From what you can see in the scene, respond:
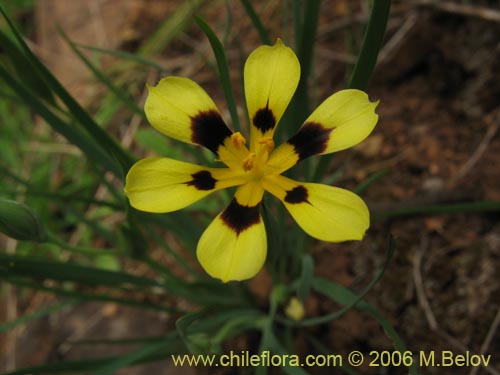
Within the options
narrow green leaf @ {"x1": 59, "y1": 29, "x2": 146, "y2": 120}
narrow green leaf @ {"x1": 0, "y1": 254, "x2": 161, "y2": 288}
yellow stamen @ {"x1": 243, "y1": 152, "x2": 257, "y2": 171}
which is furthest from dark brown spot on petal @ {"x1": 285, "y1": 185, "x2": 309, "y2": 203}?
narrow green leaf @ {"x1": 59, "y1": 29, "x2": 146, "y2": 120}

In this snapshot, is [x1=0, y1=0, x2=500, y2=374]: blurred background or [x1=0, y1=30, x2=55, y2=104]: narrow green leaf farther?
[x1=0, y1=0, x2=500, y2=374]: blurred background

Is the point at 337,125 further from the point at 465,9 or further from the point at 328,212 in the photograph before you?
the point at 465,9

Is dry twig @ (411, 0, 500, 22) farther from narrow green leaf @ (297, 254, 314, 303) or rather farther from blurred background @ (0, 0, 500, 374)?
narrow green leaf @ (297, 254, 314, 303)

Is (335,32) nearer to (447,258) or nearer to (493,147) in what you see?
(493,147)

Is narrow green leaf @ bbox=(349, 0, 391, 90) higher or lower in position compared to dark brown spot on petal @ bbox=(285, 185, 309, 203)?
higher

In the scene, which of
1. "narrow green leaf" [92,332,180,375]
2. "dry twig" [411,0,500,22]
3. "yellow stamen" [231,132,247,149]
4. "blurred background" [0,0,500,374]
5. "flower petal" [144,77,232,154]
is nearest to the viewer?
"flower petal" [144,77,232,154]

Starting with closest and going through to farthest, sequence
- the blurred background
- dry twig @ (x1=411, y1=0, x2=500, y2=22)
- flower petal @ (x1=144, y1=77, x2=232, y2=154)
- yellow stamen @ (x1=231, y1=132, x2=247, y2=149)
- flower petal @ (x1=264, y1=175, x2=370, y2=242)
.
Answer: flower petal @ (x1=264, y1=175, x2=370, y2=242)
flower petal @ (x1=144, y1=77, x2=232, y2=154)
yellow stamen @ (x1=231, y1=132, x2=247, y2=149)
the blurred background
dry twig @ (x1=411, y1=0, x2=500, y2=22)

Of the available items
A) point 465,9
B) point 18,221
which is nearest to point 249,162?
point 18,221

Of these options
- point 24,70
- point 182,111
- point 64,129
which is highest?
point 24,70
